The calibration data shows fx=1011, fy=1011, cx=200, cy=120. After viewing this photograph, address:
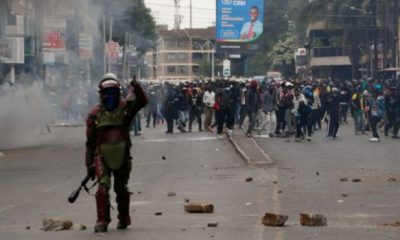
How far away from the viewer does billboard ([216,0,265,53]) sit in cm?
5559

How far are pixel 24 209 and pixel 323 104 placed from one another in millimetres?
22425

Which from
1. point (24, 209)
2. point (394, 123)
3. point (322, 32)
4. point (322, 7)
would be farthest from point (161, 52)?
point (24, 209)

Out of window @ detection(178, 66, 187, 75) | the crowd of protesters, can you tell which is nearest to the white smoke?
the crowd of protesters

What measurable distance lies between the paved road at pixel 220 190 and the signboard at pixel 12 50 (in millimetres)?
5708

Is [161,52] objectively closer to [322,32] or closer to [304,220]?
[322,32]

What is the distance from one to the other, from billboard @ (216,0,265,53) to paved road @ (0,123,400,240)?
30254mm

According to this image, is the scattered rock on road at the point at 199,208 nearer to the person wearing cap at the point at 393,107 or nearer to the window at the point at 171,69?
the person wearing cap at the point at 393,107

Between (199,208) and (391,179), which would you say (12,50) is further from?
(199,208)

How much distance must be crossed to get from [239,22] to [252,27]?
1213mm

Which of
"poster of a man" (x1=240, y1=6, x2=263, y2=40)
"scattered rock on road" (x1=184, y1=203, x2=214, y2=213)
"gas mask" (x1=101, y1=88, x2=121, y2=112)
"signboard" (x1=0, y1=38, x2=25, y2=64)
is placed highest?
"poster of a man" (x1=240, y1=6, x2=263, y2=40)

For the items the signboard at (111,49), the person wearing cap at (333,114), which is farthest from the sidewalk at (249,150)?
the signboard at (111,49)

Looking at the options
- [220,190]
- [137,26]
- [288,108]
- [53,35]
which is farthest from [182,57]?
[220,190]

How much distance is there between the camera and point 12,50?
35.7 metres

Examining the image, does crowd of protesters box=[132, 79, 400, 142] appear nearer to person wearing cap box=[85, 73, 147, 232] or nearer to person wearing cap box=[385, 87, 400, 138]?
person wearing cap box=[385, 87, 400, 138]
